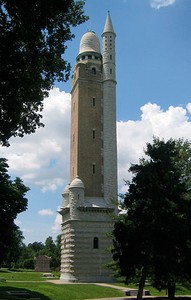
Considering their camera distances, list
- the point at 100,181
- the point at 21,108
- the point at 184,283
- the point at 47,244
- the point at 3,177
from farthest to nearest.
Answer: the point at 47,244
the point at 100,181
the point at 3,177
the point at 184,283
the point at 21,108

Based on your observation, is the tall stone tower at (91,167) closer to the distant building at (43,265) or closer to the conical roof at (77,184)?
the conical roof at (77,184)

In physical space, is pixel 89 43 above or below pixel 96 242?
above

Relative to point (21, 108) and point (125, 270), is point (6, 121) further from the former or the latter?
point (125, 270)

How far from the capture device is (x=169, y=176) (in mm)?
22625

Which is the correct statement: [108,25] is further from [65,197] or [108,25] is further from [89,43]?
[65,197]

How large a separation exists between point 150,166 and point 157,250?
477 centimetres

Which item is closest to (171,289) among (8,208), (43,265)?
(8,208)

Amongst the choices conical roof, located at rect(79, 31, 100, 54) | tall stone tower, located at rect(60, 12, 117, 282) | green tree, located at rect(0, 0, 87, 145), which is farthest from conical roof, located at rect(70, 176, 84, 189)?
green tree, located at rect(0, 0, 87, 145)

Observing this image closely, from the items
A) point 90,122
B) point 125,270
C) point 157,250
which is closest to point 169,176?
point 157,250

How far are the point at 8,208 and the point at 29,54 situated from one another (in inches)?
597

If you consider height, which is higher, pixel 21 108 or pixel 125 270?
pixel 21 108

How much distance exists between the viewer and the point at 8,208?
94.4 feet

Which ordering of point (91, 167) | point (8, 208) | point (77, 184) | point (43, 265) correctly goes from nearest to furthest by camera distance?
point (8, 208) < point (77, 184) < point (91, 167) < point (43, 265)

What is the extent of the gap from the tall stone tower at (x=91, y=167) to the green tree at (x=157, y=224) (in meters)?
17.8
